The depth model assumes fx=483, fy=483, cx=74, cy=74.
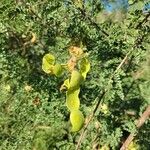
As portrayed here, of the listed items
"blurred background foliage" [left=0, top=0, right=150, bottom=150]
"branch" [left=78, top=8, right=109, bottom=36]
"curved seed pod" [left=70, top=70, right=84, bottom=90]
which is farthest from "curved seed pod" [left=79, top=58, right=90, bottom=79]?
"branch" [left=78, top=8, right=109, bottom=36]

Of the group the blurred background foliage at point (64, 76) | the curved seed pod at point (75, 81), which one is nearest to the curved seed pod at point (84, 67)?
the curved seed pod at point (75, 81)

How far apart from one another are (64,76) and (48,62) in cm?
113

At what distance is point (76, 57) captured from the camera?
3.26 ft

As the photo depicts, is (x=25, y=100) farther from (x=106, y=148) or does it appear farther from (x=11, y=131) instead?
(x=106, y=148)

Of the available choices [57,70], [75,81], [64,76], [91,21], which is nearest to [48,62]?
[57,70]

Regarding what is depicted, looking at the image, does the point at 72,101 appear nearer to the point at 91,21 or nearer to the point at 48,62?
the point at 48,62

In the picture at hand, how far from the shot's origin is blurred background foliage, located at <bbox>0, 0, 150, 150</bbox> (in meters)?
1.53

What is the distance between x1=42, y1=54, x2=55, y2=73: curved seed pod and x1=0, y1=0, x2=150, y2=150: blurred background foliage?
402mm

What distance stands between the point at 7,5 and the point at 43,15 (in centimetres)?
21

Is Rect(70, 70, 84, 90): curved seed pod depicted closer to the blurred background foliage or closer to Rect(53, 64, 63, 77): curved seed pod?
Rect(53, 64, 63, 77): curved seed pod

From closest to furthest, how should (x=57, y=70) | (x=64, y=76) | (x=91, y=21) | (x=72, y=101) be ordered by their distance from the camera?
(x=72, y=101) → (x=57, y=70) → (x=91, y=21) → (x=64, y=76)

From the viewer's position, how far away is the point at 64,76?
2.07 m

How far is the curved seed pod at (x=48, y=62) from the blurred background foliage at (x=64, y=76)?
0.40m

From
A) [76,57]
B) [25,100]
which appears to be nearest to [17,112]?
[25,100]
